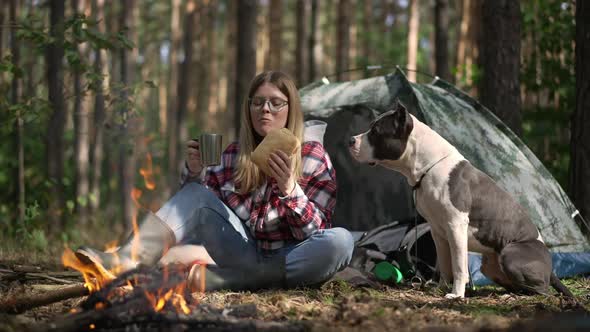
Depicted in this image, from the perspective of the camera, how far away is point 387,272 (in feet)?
16.3

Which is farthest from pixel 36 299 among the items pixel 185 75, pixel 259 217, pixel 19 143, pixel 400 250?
pixel 185 75

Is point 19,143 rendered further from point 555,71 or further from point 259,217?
point 555,71

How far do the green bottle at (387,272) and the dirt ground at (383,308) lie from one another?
0.34 ft

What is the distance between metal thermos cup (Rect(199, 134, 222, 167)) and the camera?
155 inches

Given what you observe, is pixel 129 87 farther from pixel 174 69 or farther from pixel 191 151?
pixel 174 69

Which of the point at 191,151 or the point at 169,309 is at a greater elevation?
the point at 191,151

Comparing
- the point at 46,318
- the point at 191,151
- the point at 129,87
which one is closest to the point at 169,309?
the point at 46,318

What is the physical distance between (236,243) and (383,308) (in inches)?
47.8

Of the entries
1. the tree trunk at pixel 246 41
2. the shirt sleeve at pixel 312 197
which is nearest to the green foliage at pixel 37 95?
the tree trunk at pixel 246 41

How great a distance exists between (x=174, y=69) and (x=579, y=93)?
2187 centimetres

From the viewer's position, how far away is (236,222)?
14.2 feet

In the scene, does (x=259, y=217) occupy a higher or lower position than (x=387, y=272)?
higher

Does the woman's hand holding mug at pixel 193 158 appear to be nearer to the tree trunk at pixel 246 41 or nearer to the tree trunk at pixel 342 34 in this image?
the tree trunk at pixel 246 41

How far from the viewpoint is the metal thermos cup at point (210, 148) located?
155 inches
